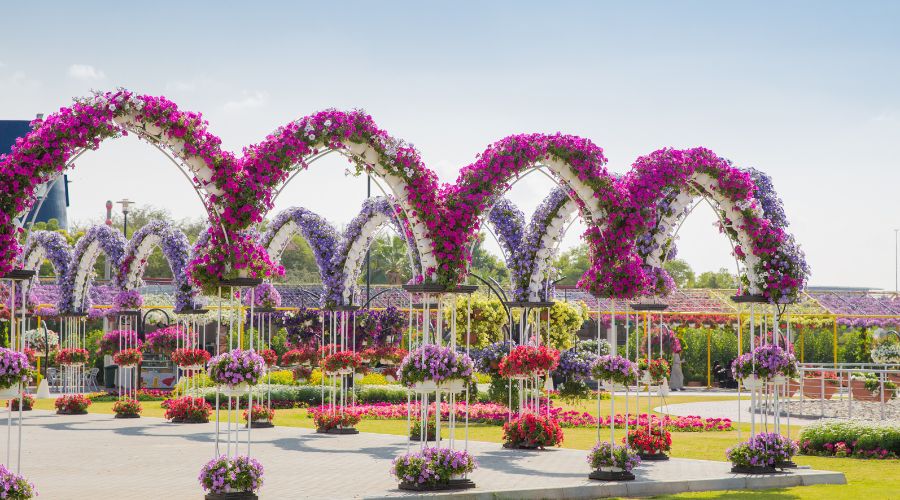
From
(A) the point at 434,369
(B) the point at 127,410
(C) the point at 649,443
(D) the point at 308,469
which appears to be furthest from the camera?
(B) the point at 127,410

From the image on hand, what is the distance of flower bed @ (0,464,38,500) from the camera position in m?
9.49

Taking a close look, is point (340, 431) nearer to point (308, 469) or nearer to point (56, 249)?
point (308, 469)

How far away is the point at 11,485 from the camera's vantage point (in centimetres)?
956

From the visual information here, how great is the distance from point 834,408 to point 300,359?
481 inches

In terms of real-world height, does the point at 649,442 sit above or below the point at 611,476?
above

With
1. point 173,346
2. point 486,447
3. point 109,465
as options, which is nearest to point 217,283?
point 109,465

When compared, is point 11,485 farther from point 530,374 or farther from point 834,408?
point 834,408

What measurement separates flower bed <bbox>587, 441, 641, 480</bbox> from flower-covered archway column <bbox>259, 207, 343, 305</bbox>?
759cm

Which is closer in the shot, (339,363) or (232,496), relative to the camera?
(232,496)

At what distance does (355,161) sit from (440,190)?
1.10m

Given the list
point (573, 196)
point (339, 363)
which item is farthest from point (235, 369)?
point (339, 363)

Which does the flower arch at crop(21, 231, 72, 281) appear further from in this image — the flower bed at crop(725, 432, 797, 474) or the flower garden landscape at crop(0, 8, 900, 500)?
the flower bed at crop(725, 432, 797, 474)

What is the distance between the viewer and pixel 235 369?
10914mm

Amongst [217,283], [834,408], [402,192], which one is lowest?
[834,408]
